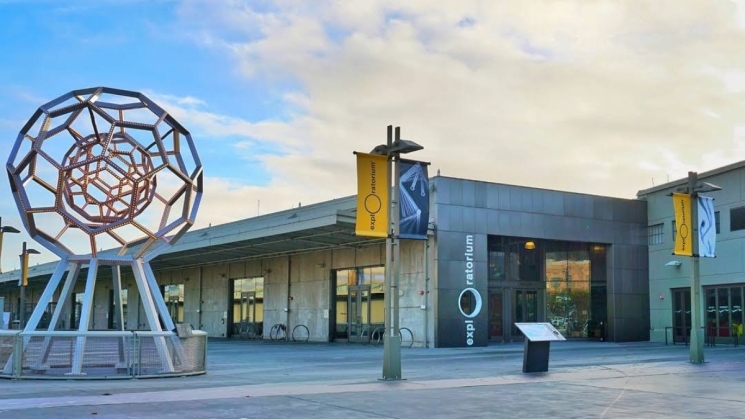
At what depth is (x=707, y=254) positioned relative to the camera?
22156mm

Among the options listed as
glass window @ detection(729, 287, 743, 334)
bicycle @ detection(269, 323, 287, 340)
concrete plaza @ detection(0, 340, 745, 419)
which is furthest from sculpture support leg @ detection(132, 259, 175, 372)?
glass window @ detection(729, 287, 743, 334)

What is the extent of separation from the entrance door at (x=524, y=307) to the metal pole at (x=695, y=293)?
40.1 feet

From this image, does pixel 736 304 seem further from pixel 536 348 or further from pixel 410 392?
pixel 410 392

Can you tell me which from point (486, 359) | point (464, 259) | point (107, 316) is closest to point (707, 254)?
point (486, 359)

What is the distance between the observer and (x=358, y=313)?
115 ft

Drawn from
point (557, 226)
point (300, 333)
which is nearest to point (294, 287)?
point (300, 333)

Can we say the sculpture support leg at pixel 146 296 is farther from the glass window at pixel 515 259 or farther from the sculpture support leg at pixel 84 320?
the glass window at pixel 515 259

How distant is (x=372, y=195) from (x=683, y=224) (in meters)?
10.2

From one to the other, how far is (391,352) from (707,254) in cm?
1104

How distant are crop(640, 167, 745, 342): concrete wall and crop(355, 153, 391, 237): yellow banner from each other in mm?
20007

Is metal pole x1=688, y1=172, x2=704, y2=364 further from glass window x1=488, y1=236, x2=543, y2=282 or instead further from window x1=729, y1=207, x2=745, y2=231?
glass window x1=488, y1=236, x2=543, y2=282

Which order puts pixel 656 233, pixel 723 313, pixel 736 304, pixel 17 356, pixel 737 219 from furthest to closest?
pixel 656 233 < pixel 723 313 < pixel 737 219 < pixel 736 304 < pixel 17 356

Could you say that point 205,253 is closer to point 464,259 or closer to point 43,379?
point 464,259

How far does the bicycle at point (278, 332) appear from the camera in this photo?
3953cm
